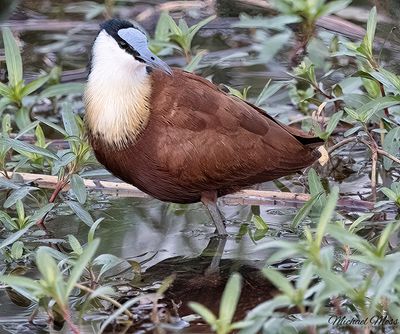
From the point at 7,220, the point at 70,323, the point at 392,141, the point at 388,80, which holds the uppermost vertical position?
the point at 388,80

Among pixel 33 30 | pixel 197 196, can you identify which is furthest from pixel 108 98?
pixel 33 30

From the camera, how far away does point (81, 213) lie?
5695mm

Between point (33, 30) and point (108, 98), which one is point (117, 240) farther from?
point (33, 30)

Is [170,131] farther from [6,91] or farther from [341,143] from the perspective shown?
[6,91]

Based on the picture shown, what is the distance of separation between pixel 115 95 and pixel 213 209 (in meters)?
0.84

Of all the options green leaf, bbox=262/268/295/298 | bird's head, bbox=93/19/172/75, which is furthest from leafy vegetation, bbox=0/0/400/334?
bird's head, bbox=93/19/172/75

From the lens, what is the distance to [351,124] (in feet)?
22.5

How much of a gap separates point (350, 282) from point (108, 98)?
221 centimetres

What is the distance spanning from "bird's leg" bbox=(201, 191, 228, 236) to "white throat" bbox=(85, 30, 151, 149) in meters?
0.56

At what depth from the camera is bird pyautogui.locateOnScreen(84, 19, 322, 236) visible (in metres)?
5.62

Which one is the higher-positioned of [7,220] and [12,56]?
[12,56]

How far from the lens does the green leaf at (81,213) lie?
18.6 ft

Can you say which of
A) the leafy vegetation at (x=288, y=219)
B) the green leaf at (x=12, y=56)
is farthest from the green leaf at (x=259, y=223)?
the green leaf at (x=12, y=56)

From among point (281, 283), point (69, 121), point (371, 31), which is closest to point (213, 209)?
point (69, 121)
